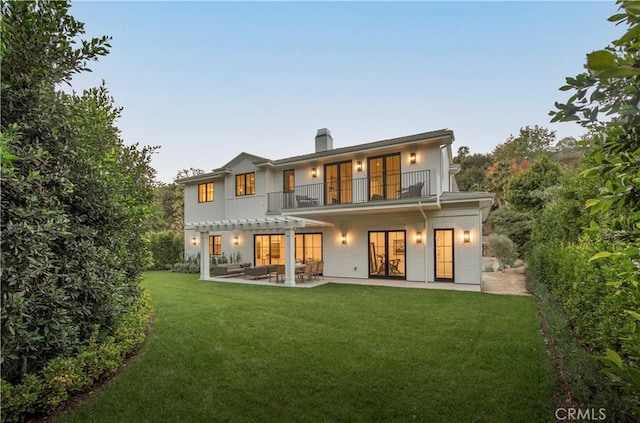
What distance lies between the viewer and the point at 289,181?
1622 centimetres

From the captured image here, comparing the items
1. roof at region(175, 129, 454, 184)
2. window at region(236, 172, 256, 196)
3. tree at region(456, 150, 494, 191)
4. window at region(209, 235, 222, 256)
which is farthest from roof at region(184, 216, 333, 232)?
tree at region(456, 150, 494, 191)

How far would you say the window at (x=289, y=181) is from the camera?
16016mm

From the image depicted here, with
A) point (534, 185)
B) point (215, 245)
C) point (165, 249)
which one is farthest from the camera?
point (165, 249)

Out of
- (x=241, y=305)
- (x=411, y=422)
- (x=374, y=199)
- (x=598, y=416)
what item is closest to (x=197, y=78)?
(x=374, y=199)

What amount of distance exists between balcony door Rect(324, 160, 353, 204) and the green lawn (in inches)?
283

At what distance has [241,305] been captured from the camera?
876 centimetres

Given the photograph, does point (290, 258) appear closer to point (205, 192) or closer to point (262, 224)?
point (262, 224)

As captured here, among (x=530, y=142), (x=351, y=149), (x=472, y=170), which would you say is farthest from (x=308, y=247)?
(x=530, y=142)

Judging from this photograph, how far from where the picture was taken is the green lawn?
3555 mm

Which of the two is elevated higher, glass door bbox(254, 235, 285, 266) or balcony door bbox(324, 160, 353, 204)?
balcony door bbox(324, 160, 353, 204)

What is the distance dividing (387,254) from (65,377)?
38.5 ft

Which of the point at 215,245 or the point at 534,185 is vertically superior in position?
the point at 534,185

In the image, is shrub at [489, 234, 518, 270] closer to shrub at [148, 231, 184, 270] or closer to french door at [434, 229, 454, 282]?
french door at [434, 229, 454, 282]

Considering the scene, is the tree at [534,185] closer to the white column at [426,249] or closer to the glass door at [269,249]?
the white column at [426,249]
